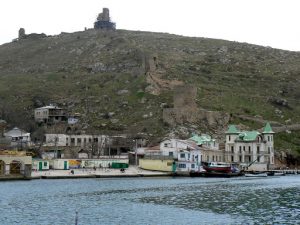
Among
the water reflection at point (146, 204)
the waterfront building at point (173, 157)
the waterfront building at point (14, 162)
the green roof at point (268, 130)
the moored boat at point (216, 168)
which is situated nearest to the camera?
the water reflection at point (146, 204)

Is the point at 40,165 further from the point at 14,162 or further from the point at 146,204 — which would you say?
the point at 146,204

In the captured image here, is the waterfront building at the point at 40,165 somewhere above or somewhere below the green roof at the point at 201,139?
below

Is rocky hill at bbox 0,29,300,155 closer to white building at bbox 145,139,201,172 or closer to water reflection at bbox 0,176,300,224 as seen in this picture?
white building at bbox 145,139,201,172

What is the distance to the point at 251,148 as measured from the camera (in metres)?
145

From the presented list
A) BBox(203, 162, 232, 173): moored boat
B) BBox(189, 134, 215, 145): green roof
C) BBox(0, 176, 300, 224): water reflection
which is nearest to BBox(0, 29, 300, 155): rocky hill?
BBox(189, 134, 215, 145): green roof

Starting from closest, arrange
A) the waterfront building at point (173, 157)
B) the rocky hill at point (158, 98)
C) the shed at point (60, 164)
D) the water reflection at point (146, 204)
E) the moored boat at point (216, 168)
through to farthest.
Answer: the water reflection at point (146, 204) < the shed at point (60, 164) < the moored boat at point (216, 168) < the waterfront building at point (173, 157) < the rocky hill at point (158, 98)

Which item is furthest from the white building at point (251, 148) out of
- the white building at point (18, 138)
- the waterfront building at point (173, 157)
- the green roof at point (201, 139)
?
the white building at point (18, 138)

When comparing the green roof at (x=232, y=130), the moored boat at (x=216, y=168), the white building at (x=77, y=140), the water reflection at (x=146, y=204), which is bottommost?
the water reflection at (x=146, y=204)

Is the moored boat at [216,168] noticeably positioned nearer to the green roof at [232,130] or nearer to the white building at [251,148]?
the green roof at [232,130]

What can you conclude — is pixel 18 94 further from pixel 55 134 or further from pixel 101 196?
pixel 101 196

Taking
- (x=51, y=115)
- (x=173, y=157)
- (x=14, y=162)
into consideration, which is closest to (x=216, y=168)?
(x=173, y=157)

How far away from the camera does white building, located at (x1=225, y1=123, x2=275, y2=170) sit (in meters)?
143

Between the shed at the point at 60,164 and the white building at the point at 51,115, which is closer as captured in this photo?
the shed at the point at 60,164

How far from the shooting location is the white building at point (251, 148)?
5635 inches
